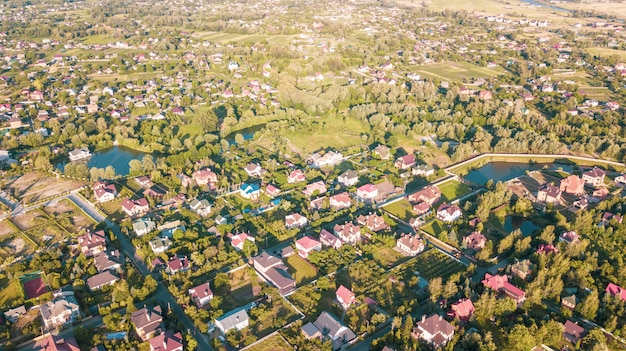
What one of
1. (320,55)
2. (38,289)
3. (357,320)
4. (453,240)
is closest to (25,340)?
(38,289)

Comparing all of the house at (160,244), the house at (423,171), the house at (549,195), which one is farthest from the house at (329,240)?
the house at (549,195)

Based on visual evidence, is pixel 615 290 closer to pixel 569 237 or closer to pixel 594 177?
pixel 569 237

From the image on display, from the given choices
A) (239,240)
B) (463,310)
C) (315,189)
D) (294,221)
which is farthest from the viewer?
(315,189)

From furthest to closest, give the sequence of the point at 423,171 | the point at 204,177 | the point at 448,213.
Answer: the point at 423,171
the point at 204,177
the point at 448,213

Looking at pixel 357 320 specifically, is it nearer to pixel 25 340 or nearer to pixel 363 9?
pixel 25 340

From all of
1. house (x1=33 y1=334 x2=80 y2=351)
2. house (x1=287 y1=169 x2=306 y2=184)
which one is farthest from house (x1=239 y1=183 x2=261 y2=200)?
house (x1=33 y1=334 x2=80 y2=351)

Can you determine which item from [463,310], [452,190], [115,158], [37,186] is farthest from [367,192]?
[37,186]

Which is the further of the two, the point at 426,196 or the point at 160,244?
the point at 426,196

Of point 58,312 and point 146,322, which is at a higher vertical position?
point 58,312

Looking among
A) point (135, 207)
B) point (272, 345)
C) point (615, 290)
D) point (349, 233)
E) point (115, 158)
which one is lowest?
point (115, 158)
